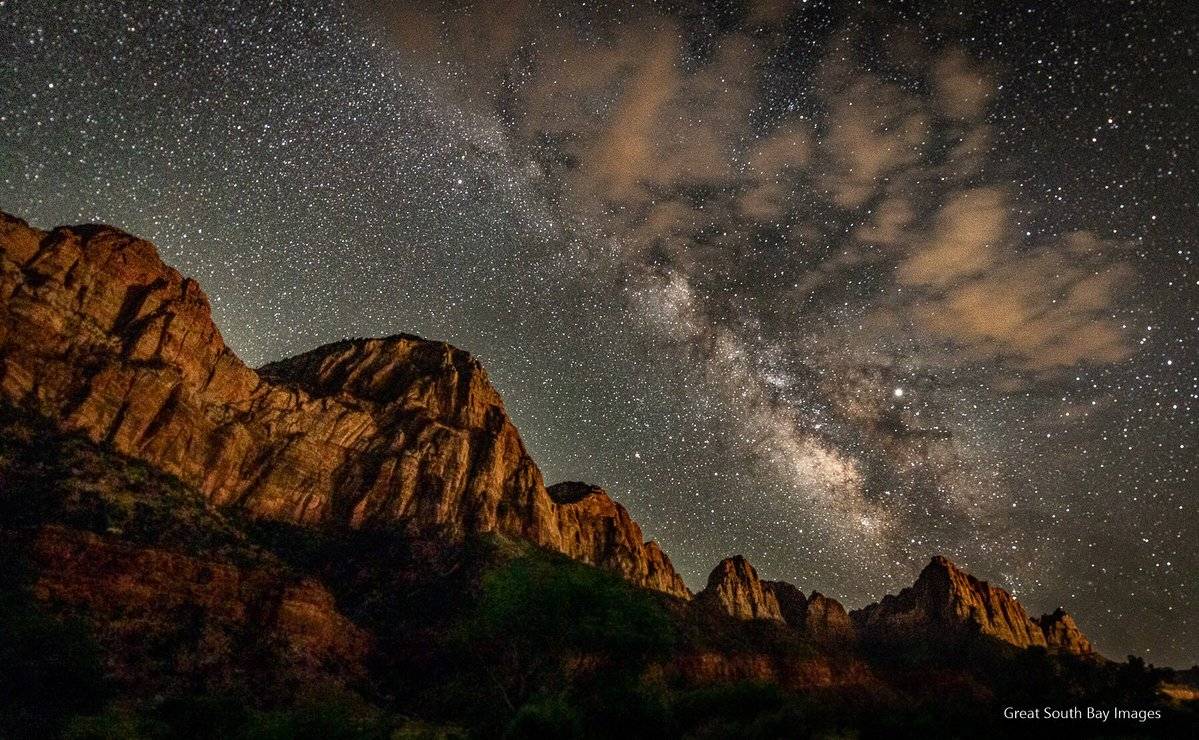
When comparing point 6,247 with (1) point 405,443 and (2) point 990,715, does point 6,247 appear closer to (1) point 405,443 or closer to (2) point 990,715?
(1) point 405,443

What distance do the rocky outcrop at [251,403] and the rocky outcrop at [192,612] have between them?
28.3 meters

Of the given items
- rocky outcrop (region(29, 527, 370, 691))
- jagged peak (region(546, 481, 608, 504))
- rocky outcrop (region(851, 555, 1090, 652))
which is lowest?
rocky outcrop (region(29, 527, 370, 691))

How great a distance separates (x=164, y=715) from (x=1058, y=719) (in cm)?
5360

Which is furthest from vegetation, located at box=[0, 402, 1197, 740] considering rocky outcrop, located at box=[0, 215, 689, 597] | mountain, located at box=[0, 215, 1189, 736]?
rocky outcrop, located at box=[0, 215, 689, 597]

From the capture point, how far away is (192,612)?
58.3m

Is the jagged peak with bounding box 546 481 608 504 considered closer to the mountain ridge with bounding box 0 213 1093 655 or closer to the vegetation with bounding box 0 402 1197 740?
the mountain ridge with bounding box 0 213 1093 655

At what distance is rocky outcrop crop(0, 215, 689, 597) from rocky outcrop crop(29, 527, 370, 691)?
1114 inches

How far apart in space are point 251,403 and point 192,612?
55151 millimetres

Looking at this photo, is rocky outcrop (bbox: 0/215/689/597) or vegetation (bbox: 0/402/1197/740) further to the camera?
rocky outcrop (bbox: 0/215/689/597)

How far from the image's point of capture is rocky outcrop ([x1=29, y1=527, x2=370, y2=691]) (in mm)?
52188

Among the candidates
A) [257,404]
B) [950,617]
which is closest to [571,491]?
[257,404]

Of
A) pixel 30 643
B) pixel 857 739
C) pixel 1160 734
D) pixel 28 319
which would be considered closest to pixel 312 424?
pixel 28 319

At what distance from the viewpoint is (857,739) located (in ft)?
79.6

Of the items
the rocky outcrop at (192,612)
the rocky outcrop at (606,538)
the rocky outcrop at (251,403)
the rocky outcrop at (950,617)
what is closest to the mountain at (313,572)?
the rocky outcrop at (192,612)
